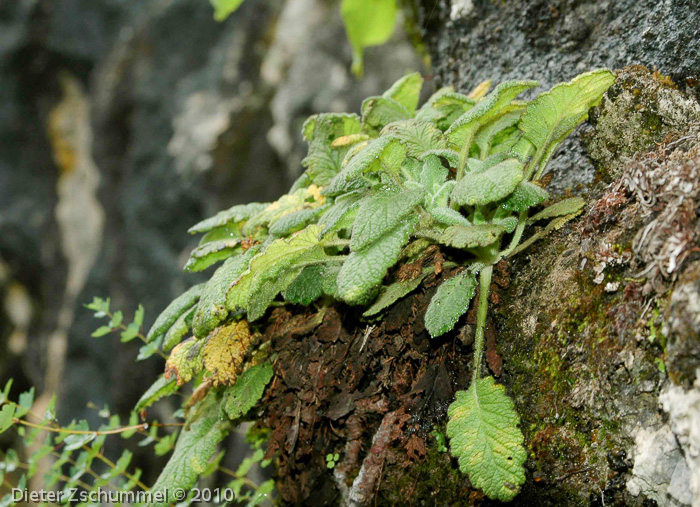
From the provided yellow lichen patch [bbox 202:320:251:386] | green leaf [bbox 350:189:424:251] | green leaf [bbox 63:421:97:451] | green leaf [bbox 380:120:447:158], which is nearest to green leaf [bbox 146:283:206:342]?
yellow lichen patch [bbox 202:320:251:386]

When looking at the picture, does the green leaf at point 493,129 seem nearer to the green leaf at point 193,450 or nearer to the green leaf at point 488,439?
the green leaf at point 488,439

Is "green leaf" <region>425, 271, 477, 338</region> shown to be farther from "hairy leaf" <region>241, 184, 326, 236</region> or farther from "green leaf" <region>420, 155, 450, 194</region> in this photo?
"hairy leaf" <region>241, 184, 326, 236</region>

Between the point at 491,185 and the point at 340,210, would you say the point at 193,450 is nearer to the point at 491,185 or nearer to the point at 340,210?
the point at 340,210

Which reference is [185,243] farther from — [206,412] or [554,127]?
[554,127]

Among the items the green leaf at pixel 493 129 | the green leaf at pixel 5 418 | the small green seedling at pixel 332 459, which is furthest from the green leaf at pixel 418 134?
the green leaf at pixel 5 418

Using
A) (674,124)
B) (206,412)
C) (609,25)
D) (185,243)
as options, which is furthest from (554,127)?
(185,243)

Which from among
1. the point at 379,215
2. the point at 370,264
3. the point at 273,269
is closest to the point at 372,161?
the point at 379,215
